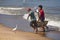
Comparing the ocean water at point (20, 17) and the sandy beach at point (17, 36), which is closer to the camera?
the sandy beach at point (17, 36)

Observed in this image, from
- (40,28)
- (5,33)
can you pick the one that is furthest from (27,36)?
(40,28)

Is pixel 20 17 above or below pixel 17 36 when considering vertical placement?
above

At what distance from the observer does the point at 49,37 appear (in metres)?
14.6

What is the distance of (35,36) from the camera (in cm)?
1448

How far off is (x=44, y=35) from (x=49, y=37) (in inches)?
25.9

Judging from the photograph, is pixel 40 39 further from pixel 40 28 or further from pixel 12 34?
pixel 40 28

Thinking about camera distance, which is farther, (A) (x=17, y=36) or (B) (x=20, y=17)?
(B) (x=20, y=17)

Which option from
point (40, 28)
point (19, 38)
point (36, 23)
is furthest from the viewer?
point (40, 28)

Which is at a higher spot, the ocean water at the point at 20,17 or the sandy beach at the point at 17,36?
the ocean water at the point at 20,17

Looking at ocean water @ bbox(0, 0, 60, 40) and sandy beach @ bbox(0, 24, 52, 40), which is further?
ocean water @ bbox(0, 0, 60, 40)

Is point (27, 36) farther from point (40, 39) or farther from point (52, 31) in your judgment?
point (52, 31)

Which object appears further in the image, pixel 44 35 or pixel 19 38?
pixel 44 35

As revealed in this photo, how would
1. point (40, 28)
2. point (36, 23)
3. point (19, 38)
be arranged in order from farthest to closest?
point (40, 28) < point (36, 23) < point (19, 38)

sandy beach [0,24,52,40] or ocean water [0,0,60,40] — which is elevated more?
ocean water [0,0,60,40]
